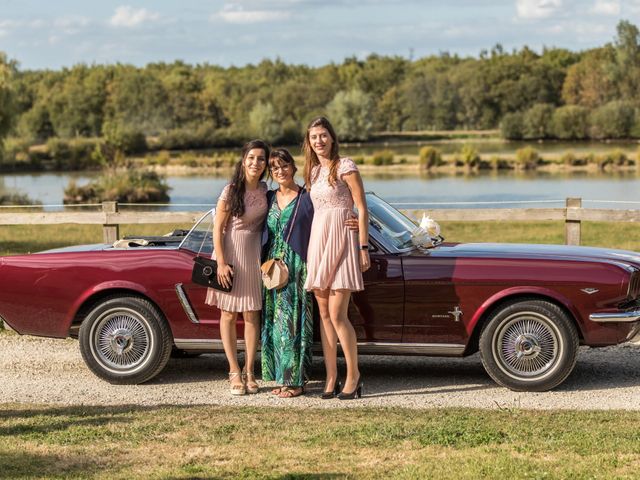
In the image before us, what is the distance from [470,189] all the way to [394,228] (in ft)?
145

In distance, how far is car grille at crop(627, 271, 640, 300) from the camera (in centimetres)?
748

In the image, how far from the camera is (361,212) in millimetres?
7312

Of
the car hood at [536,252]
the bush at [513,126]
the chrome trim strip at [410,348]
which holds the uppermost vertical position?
the bush at [513,126]

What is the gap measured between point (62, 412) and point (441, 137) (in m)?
127

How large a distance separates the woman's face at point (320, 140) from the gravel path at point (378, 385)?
1.84 meters

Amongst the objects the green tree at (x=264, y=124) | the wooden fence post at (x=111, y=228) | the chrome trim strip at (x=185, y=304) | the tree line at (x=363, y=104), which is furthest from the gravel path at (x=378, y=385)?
the green tree at (x=264, y=124)

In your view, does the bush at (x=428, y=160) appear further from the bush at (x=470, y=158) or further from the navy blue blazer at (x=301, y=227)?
the navy blue blazer at (x=301, y=227)

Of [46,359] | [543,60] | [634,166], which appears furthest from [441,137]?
[46,359]

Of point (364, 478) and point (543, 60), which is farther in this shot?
point (543, 60)

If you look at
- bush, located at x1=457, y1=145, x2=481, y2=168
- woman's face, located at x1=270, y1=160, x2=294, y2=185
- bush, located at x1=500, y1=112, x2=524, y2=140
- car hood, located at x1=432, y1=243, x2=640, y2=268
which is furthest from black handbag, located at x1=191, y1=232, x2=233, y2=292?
bush, located at x1=500, y1=112, x2=524, y2=140

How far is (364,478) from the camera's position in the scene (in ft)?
17.4

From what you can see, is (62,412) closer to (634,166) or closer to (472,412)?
(472,412)

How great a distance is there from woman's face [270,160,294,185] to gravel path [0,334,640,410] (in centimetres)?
162

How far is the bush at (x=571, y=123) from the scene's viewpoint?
117m
